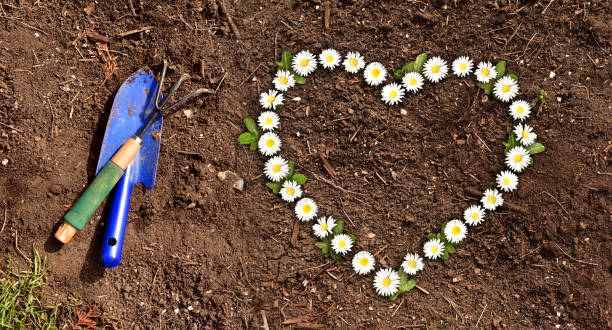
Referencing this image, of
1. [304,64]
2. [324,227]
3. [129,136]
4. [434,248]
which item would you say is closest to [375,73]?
[304,64]

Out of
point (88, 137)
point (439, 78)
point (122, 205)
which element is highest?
point (439, 78)

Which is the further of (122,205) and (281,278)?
(281,278)

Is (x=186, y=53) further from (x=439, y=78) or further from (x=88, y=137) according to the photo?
(x=439, y=78)

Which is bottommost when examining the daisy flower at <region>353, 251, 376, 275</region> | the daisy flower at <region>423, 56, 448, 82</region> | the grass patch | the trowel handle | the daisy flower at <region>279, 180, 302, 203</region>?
the grass patch

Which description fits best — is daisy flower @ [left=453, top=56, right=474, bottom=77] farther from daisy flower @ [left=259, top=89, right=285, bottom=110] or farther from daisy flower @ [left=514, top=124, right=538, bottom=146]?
daisy flower @ [left=259, top=89, right=285, bottom=110]

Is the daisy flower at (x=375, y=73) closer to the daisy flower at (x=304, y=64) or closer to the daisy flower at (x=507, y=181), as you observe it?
the daisy flower at (x=304, y=64)

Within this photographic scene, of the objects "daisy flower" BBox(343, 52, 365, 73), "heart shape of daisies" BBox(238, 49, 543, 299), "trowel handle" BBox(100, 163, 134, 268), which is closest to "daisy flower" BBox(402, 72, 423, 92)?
"heart shape of daisies" BBox(238, 49, 543, 299)

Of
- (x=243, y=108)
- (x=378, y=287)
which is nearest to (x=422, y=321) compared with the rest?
(x=378, y=287)

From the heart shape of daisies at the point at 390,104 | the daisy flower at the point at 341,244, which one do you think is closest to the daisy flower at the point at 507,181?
the heart shape of daisies at the point at 390,104
